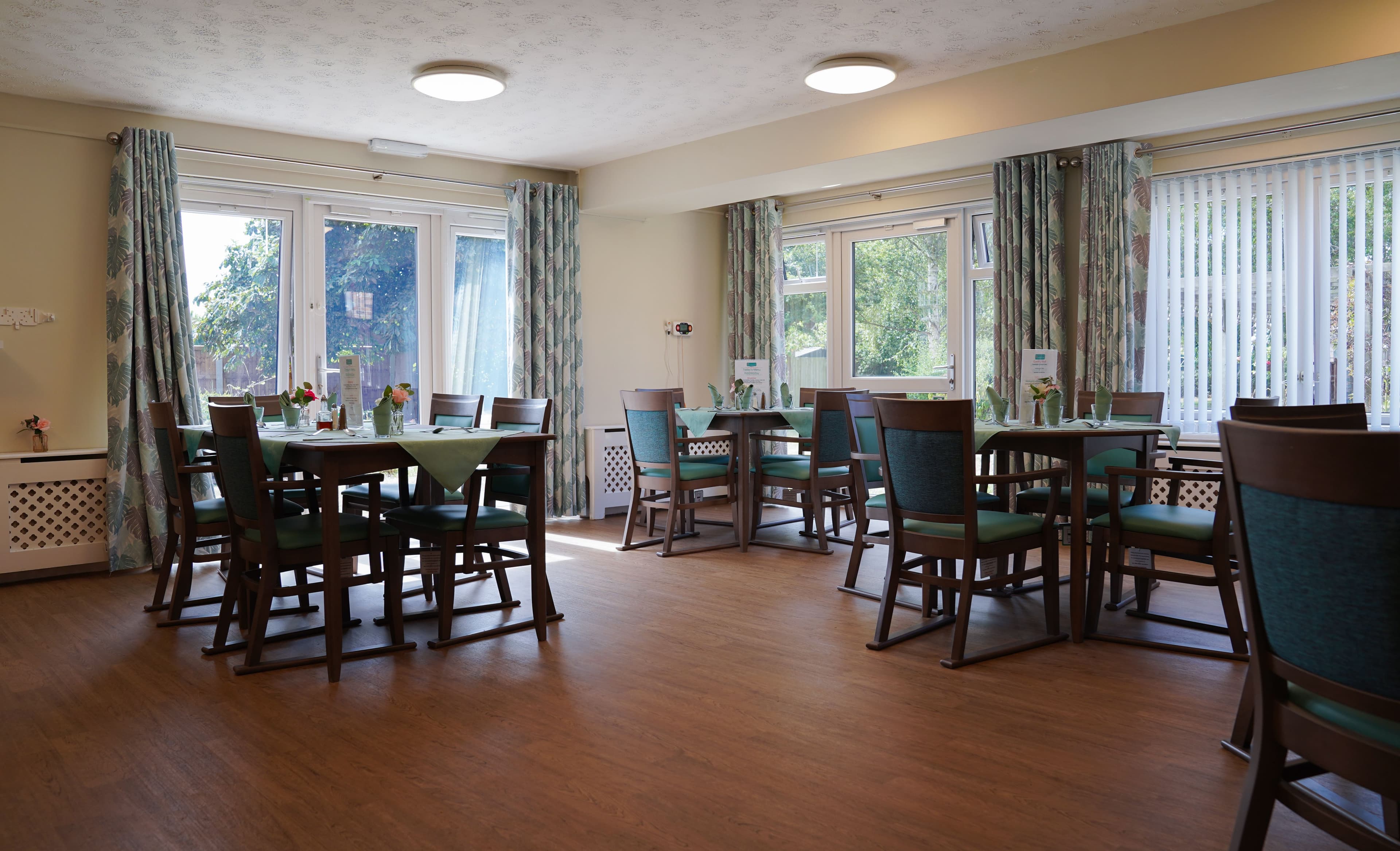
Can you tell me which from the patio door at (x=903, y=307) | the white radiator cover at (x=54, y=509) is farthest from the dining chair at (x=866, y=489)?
the white radiator cover at (x=54, y=509)

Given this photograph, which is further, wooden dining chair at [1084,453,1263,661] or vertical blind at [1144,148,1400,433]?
vertical blind at [1144,148,1400,433]

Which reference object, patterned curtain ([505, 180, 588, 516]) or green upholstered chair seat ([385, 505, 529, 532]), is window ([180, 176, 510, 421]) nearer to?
patterned curtain ([505, 180, 588, 516])

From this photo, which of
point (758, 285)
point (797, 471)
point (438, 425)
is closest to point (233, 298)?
point (438, 425)

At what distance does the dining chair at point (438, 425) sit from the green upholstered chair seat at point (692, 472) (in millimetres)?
1203

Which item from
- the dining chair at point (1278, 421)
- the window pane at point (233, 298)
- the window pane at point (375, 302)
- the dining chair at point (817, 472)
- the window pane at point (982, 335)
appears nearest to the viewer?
the dining chair at point (1278, 421)

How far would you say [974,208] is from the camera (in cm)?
678

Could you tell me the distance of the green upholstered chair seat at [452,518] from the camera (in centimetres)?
364

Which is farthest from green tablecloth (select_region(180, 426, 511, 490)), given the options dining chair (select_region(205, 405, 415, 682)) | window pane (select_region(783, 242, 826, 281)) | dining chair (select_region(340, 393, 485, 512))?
Result: window pane (select_region(783, 242, 826, 281))

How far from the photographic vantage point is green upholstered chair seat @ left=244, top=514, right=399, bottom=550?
3393 mm

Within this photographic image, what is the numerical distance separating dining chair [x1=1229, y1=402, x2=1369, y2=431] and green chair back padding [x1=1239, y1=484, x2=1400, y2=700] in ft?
3.74

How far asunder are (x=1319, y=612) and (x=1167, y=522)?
219cm

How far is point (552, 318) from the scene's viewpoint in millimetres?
7125

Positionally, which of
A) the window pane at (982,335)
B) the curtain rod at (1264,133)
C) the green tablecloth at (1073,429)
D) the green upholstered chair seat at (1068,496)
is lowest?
the green upholstered chair seat at (1068,496)

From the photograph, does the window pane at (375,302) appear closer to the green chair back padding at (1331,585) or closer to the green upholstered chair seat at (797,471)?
the green upholstered chair seat at (797,471)
